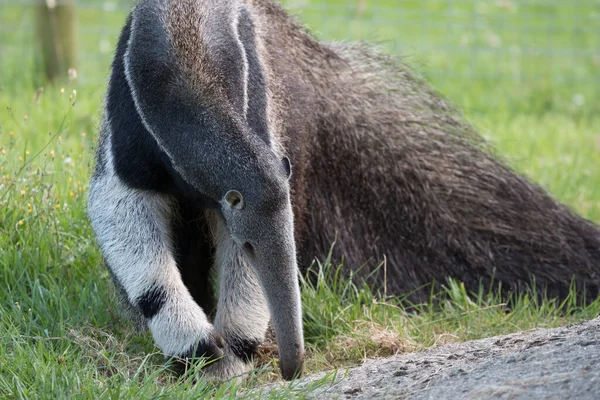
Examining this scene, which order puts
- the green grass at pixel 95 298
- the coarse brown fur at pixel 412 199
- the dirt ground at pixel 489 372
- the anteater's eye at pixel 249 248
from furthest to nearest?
the coarse brown fur at pixel 412 199
the green grass at pixel 95 298
the anteater's eye at pixel 249 248
the dirt ground at pixel 489 372

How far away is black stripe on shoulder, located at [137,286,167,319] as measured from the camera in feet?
13.2

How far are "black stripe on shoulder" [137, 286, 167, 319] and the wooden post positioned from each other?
6119 millimetres

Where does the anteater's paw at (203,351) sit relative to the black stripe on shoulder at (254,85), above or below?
below

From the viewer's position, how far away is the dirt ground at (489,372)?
304 centimetres

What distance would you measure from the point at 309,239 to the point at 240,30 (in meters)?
1.51

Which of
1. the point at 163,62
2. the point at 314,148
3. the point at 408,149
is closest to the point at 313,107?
the point at 314,148

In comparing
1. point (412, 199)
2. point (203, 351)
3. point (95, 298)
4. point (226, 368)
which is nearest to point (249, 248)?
point (203, 351)

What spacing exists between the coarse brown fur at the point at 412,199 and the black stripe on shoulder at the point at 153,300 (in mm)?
1358

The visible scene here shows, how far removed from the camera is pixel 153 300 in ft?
13.3

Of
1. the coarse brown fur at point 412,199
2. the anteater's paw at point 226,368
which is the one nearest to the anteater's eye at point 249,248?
the anteater's paw at point 226,368

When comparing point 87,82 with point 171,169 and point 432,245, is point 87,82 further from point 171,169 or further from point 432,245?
point 171,169

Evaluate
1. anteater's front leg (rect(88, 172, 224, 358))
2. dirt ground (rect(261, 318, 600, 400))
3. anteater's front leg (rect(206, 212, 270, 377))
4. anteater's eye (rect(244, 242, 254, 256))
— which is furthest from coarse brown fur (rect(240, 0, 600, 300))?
anteater's eye (rect(244, 242, 254, 256))

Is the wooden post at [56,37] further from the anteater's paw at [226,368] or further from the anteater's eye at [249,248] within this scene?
the anteater's eye at [249,248]

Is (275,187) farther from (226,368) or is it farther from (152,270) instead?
(226,368)
